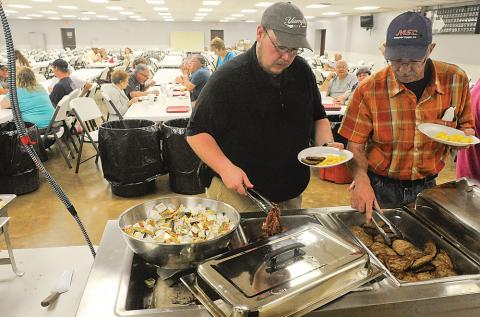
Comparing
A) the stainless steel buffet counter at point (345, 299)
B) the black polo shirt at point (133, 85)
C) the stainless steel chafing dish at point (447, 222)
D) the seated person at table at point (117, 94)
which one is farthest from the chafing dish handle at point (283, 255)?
the black polo shirt at point (133, 85)

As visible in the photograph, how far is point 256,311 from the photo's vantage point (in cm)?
77

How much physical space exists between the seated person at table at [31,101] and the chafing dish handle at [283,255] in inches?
172

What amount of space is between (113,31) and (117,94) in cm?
1959

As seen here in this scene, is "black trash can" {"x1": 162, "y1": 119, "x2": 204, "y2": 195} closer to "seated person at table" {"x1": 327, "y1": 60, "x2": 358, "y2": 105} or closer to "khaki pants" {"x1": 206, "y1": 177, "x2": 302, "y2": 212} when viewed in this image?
"khaki pants" {"x1": 206, "y1": 177, "x2": 302, "y2": 212}

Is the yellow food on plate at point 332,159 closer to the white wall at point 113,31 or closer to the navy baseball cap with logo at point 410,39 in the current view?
the navy baseball cap with logo at point 410,39

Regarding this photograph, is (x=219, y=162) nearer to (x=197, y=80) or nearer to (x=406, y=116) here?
(x=406, y=116)

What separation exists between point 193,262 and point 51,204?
3120 millimetres

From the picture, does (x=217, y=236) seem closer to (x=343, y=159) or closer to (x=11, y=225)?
(x=343, y=159)

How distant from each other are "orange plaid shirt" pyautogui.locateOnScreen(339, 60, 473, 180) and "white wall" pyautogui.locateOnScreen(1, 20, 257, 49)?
22781mm

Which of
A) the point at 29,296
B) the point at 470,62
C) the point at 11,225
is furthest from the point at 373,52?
the point at 29,296

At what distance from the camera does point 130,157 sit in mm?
3623

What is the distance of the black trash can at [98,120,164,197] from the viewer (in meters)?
3.57

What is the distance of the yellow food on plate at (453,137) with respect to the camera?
1384mm

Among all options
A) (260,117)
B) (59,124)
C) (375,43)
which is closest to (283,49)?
(260,117)
